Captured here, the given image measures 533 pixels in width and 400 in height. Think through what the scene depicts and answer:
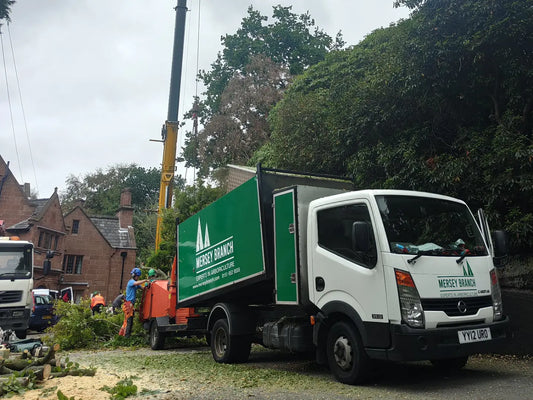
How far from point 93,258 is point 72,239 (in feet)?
7.13

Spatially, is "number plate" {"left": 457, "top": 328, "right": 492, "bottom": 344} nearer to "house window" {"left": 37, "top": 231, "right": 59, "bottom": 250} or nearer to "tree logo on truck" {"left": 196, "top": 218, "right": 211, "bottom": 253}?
"tree logo on truck" {"left": 196, "top": 218, "right": 211, "bottom": 253}

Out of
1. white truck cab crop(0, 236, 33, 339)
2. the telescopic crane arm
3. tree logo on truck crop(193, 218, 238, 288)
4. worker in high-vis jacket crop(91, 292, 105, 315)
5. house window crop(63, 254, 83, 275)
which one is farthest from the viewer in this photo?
house window crop(63, 254, 83, 275)

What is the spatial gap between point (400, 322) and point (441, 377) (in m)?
1.65

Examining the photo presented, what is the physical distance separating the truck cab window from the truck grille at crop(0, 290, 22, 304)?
10.2 meters

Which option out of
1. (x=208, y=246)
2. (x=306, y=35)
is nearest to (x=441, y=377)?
(x=208, y=246)

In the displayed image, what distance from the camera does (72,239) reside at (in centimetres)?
3725

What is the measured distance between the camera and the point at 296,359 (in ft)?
29.8

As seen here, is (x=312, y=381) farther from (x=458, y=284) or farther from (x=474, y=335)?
(x=458, y=284)

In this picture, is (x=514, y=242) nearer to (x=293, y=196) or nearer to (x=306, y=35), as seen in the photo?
(x=293, y=196)

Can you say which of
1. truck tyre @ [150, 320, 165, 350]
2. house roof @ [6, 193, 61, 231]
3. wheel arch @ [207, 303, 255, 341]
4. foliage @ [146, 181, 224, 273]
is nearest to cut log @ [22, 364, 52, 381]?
wheel arch @ [207, 303, 255, 341]

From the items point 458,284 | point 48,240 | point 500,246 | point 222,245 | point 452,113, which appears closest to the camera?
point 458,284

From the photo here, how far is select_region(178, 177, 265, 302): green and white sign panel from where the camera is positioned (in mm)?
7590

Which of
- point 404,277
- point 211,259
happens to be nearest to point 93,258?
point 211,259

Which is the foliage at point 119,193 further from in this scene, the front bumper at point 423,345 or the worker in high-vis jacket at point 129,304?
the front bumper at point 423,345
